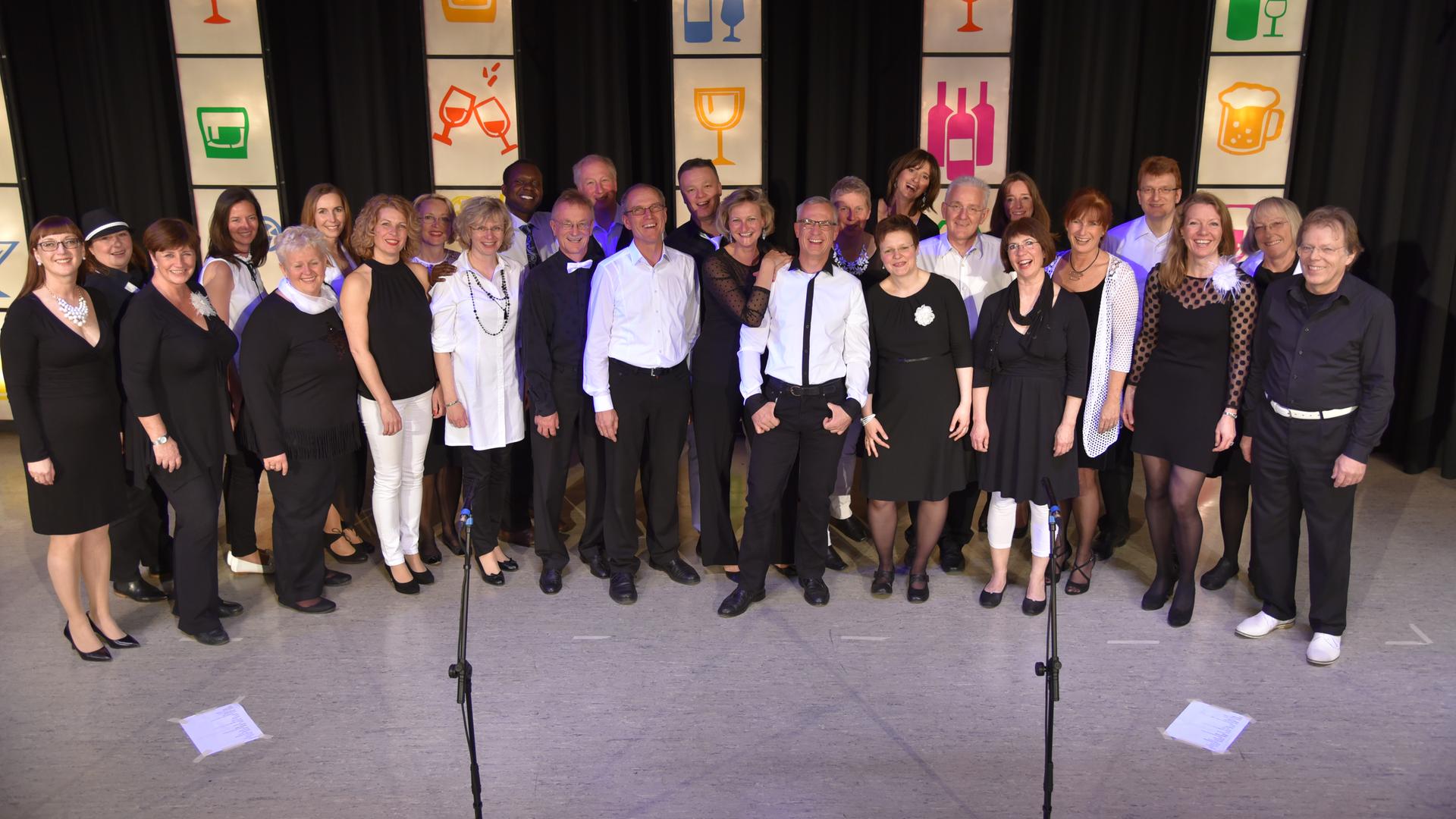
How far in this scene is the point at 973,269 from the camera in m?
4.22

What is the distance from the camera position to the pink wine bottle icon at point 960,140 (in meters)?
5.99

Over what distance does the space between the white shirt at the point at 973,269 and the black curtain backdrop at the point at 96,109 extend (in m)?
4.58

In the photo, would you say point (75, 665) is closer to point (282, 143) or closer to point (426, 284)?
point (426, 284)

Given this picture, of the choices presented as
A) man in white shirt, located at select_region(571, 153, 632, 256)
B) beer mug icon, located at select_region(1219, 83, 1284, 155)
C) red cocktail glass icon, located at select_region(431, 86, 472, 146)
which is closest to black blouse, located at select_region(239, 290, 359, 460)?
man in white shirt, located at select_region(571, 153, 632, 256)

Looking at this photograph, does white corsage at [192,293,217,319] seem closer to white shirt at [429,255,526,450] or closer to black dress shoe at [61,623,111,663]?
white shirt at [429,255,526,450]

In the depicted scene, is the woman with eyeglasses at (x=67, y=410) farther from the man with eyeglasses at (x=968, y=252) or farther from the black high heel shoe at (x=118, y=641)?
the man with eyeglasses at (x=968, y=252)

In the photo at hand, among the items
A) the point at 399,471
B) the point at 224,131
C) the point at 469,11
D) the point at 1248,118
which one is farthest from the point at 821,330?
the point at 224,131

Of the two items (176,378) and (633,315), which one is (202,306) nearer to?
(176,378)

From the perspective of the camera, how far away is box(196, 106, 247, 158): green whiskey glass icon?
612 centimetres

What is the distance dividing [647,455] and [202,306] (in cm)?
174

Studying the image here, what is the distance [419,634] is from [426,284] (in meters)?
1.33

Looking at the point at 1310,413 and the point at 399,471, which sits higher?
the point at 1310,413

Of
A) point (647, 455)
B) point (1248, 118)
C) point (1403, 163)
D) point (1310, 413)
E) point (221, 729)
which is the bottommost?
point (221, 729)

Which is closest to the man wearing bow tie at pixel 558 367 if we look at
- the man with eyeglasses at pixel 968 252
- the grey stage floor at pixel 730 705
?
the grey stage floor at pixel 730 705
